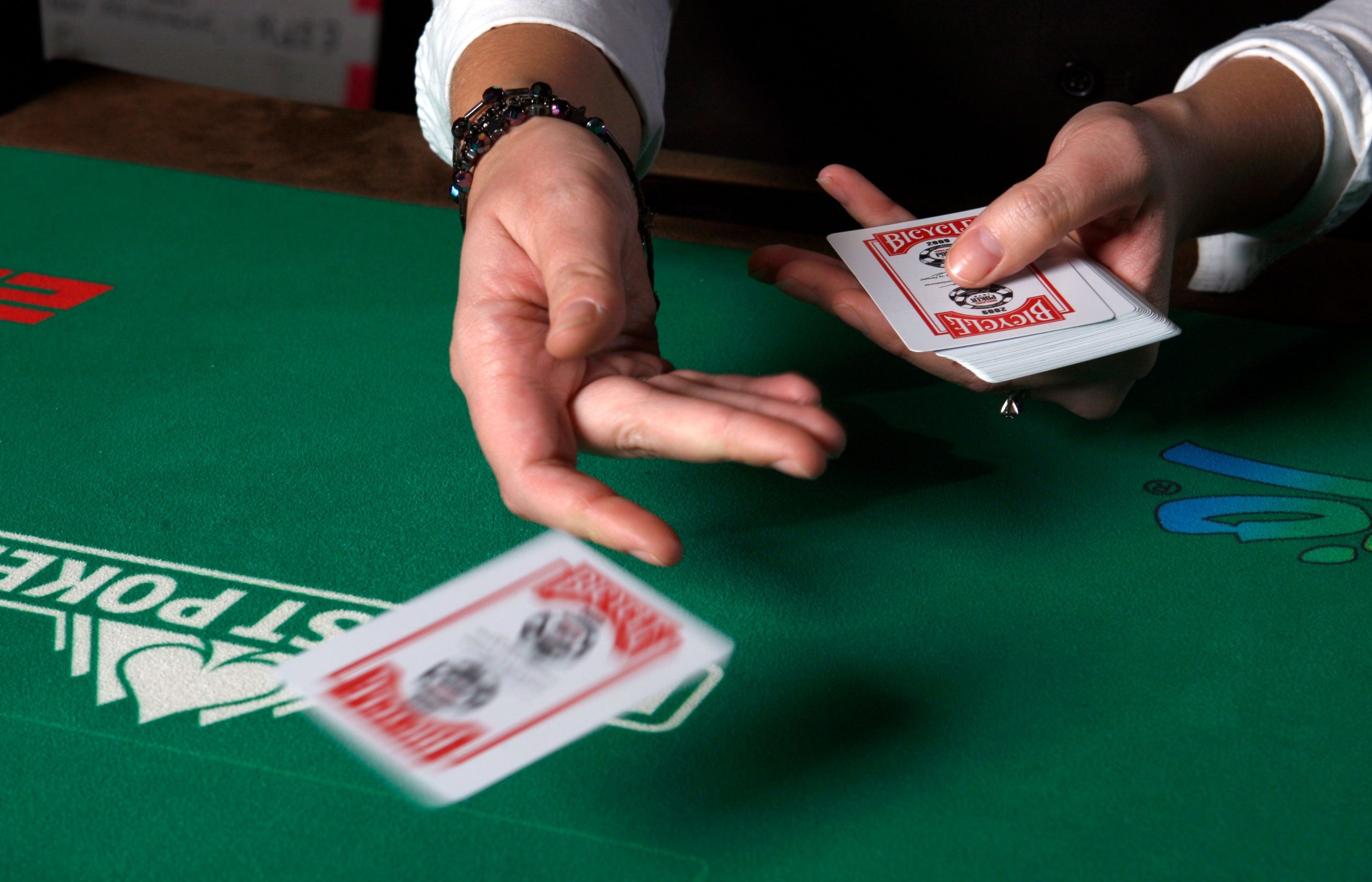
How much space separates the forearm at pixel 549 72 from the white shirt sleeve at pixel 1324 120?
819mm

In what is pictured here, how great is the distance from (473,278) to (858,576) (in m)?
0.46

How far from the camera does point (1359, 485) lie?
123cm

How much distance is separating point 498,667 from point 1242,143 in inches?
47.7

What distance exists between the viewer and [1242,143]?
1498mm

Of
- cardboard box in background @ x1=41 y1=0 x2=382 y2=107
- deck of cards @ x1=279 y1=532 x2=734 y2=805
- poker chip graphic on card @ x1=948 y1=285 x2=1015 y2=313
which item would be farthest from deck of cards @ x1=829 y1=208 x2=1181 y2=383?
cardboard box in background @ x1=41 y1=0 x2=382 y2=107

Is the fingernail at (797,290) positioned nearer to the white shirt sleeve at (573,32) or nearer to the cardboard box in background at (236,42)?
the white shirt sleeve at (573,32)

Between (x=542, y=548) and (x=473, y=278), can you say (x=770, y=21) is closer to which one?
(x=473, y=278)

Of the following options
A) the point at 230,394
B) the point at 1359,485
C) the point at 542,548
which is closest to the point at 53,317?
the point at 230,394

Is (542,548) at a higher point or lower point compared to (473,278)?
lower

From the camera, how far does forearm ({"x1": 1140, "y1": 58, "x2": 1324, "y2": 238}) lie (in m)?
1.44

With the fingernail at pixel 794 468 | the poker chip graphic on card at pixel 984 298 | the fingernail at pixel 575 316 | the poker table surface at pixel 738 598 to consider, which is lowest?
the poker table surface at pixel 738 598

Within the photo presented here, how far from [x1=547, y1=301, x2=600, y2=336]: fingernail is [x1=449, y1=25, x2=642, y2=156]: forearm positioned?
1.65 ft

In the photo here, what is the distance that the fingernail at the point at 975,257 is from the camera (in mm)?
1265

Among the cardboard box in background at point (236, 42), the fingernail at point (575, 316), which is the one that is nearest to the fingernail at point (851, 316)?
the fingernail at point (575, 316)
